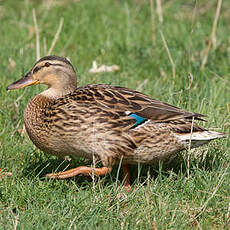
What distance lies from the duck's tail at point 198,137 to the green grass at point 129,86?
0.73ft

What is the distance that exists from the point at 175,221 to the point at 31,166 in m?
1.64

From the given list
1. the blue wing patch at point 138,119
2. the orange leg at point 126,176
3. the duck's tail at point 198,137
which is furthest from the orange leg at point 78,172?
the duck's tail at point 198,137

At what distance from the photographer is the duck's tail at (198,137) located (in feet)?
14.1

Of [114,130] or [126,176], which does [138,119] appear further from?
[126,176]

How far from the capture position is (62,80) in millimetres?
4996

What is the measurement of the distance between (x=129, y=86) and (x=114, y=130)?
6.57 feet

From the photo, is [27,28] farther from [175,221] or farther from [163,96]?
[175,221]

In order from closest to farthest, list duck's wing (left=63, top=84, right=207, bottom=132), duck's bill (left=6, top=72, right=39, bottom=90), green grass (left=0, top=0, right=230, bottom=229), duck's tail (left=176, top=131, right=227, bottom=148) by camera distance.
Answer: green grass (left=0, top=0, right=230, bottom=229), duck's tail (left=176, top=131, right=227, bottom=148), duck's wing (left=63, top=84, right=207, bottom=132), duck's bill (left=6, top=72, right=39, bottom=90)

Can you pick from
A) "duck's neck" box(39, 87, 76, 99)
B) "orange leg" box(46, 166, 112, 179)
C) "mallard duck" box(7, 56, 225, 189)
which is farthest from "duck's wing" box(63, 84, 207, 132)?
"orange leg" box(46, 166, 112, 179)

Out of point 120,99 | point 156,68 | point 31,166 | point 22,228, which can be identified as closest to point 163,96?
point 156,68

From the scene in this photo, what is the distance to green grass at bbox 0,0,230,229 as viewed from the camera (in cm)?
385

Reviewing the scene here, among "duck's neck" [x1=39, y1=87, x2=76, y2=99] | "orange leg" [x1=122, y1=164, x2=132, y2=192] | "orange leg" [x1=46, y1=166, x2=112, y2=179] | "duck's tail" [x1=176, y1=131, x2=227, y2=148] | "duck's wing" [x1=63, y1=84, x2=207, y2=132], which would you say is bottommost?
"orange leg" [x1=122, y1=164, x2=132, y2=192]

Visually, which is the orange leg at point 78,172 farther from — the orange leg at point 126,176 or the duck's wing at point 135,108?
the duck's wing at point 135,108

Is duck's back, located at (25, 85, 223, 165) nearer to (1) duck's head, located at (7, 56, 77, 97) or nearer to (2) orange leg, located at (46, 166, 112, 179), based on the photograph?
(2) orange leg, located at (46, 166, 112, 179)
